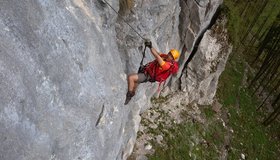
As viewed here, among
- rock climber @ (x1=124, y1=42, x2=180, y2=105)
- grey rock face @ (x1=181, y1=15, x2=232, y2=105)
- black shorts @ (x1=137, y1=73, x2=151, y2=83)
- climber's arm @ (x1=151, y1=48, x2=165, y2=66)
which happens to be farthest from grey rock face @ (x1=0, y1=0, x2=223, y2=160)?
grey rock face @ (x1=181, y1=15, x2=232, y2=105)

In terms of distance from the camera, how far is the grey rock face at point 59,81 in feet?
28.2

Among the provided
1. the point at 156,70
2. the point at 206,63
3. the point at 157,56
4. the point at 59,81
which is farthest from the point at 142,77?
the point at 206,63

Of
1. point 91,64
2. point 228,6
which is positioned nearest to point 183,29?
point 228,6

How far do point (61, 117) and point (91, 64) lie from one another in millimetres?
2077

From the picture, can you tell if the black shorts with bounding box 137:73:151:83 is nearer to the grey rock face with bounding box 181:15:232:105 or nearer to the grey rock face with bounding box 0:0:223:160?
the grey rock face with bounding box 0:0:223:160

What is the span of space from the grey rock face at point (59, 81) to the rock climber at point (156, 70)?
1.73 ft

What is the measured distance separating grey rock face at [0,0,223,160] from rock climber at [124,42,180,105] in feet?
1.73

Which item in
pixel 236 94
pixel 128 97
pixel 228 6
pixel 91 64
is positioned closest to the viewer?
pixel 91 64

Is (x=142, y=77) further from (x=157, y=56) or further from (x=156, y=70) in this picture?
(x=157, y=56)

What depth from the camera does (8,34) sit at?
8609 millimetres

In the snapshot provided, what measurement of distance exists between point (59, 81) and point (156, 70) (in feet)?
16.9

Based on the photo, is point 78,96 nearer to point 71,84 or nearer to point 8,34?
point 71,84

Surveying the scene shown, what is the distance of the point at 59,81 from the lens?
10.1 metres

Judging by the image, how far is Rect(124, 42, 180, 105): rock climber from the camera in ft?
46.1
